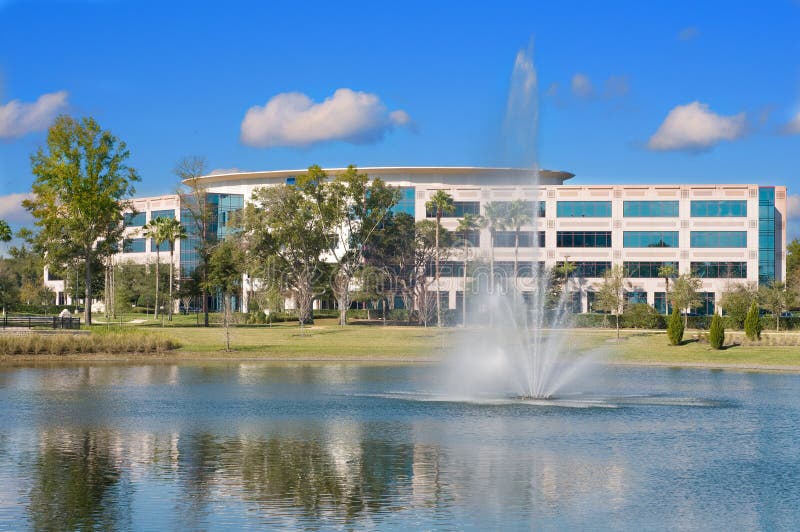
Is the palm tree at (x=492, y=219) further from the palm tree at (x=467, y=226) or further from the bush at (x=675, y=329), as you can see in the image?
the bush at (x=675, y=329)

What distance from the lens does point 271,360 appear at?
156 feet

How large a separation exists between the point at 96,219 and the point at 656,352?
142 ft

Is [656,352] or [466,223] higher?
[466,223]

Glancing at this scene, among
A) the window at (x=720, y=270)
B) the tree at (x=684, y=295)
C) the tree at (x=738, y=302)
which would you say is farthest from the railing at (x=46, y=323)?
the window at (x=720, y=270)

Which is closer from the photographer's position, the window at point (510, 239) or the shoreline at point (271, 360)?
the shoreline at point (271, 360)

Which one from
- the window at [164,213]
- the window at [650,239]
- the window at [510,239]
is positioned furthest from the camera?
the window at [164,213]

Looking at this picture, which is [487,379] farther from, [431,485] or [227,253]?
[227,253]

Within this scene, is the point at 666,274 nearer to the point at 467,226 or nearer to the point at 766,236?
the point at 766,236

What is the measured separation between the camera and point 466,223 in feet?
331

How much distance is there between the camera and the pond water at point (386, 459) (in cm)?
1444

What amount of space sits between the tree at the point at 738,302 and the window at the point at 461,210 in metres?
28.6

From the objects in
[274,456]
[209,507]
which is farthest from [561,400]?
[209,507]

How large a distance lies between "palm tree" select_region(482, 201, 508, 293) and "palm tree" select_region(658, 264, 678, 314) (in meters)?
18.3

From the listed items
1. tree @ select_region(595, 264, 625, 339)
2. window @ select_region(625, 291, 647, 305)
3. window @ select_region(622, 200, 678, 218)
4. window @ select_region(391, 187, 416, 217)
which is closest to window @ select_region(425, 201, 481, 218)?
window @ select_region(391, 187, 416, 217)
